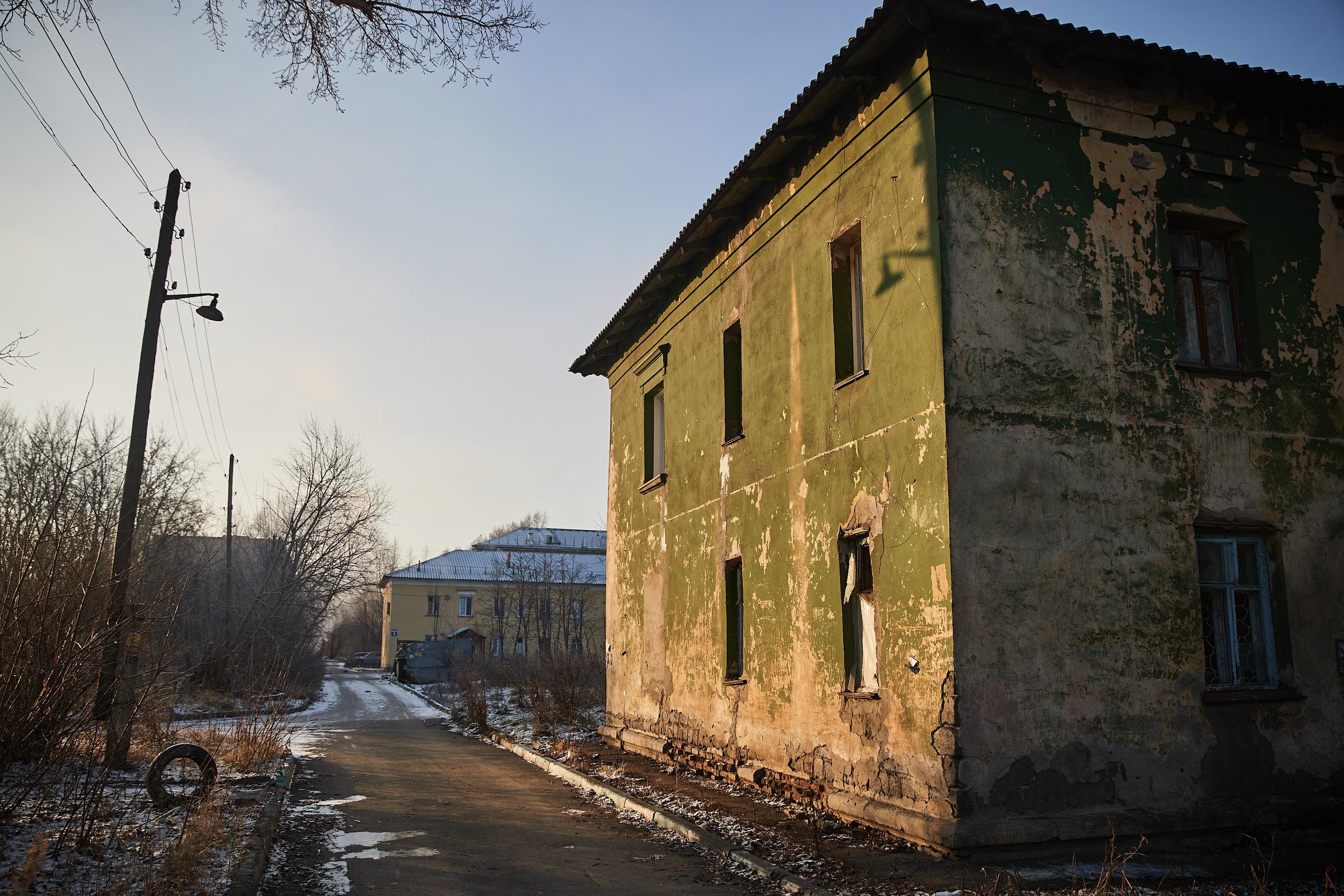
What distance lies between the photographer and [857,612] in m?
8.85

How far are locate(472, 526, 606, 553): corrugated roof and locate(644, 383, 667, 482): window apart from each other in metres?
A: 46.9

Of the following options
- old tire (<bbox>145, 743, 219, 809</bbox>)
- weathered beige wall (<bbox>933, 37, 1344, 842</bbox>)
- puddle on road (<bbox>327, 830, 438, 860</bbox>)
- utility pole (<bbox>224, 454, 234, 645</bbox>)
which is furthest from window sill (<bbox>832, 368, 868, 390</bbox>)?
utility pole (<bbox>224, 454, 234, 645</bbox>)

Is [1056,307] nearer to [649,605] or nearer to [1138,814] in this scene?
[1138,814]

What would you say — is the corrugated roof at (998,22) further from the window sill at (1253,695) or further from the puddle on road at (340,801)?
the puddle on road at (340,801)

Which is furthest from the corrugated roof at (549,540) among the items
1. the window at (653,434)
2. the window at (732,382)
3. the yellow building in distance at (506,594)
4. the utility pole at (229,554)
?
the window at (732,382)

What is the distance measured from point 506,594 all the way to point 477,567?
5.74 meters

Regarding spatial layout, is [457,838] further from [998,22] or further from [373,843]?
[998,22]

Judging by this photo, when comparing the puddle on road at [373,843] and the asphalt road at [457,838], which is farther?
the puddle on road at [373,843]

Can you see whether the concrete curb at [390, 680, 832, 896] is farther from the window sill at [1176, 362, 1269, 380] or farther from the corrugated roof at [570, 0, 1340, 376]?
the corrugated roof at [570, 0, 1340, 376]

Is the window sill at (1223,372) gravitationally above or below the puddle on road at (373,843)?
above

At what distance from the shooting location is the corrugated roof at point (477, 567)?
189ft

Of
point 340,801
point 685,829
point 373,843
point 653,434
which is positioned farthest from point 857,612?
point 653,434

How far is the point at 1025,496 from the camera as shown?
7.59m

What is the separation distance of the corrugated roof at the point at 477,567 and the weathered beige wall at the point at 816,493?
43.0m
